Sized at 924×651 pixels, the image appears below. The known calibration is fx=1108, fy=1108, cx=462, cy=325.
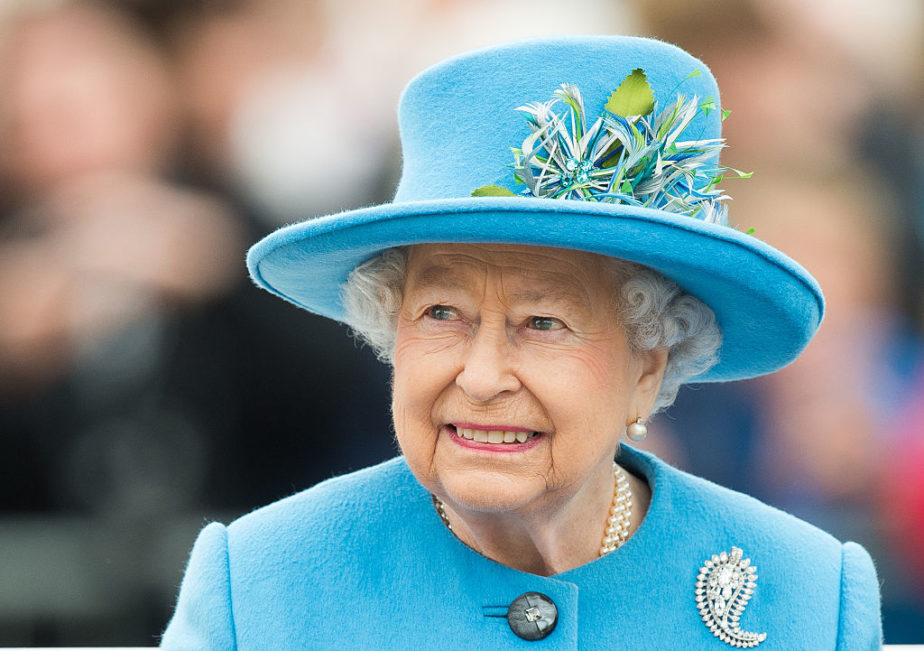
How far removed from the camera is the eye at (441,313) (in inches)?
89.9

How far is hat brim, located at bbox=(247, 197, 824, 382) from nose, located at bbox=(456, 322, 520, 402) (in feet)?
0.77

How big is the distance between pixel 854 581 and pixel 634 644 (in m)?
0.57

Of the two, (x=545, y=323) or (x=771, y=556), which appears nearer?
(x=545, y=323)

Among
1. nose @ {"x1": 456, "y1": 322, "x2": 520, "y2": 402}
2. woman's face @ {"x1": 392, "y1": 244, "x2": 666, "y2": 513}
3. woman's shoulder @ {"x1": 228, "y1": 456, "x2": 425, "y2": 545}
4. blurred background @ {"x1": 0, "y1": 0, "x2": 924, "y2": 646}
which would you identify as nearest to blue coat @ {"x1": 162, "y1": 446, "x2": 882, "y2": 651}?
Answer: woman's shoulder @ {"x1": 228, "y1": 456, "x2": 425, "y2": 545}

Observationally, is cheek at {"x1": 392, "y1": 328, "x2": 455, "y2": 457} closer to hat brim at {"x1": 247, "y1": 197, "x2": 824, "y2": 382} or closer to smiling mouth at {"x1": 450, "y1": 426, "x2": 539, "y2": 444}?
smiling mouth at {"x1": 450, "y1": 426, "x2": 539, "y2": 444}

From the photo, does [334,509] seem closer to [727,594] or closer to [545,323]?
[545,323]

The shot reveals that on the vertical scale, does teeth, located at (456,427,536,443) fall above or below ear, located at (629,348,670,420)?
below

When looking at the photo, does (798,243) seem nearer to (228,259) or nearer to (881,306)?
(881,306)

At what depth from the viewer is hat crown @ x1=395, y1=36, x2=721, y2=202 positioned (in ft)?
7.23

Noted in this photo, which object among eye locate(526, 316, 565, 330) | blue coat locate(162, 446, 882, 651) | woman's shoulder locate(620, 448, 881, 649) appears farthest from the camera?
woman's shoulder locate(620, 448, 881, 649)

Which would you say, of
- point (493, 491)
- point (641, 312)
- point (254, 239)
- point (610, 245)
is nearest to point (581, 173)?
point (610, 245)

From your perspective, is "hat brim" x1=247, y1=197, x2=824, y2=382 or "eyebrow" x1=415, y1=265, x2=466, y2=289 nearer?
"hat brim" x1=247, y1=197, x2=824, y2=382

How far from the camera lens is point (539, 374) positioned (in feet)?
7.14

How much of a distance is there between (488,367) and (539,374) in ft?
0.35
